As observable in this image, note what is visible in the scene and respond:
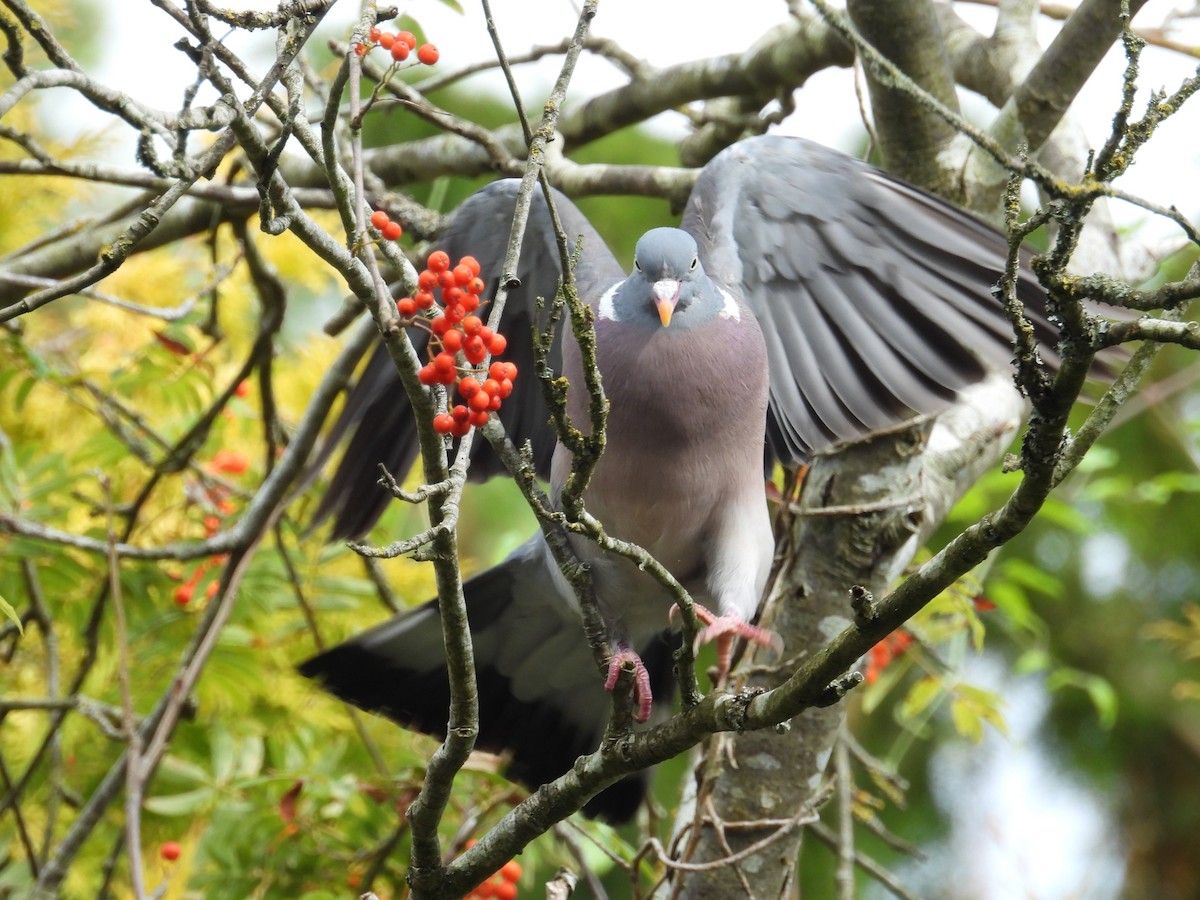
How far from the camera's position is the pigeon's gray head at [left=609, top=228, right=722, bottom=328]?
2660 millimetres

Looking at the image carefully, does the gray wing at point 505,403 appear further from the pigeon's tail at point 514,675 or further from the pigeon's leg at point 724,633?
the pigeon's leg at point 724,633

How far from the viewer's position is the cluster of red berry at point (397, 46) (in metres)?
1.75

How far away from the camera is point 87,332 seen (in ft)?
15.6

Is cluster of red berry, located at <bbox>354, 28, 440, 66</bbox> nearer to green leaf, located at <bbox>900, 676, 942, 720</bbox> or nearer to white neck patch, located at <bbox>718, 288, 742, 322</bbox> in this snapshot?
white neck patch, located at <bbox>718, 288, 742, 322</bbox>

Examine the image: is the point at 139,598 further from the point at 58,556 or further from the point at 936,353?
the point at 936,353

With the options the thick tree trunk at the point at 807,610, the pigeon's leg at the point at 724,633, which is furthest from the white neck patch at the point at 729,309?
the pigeon's leg at the point at 724,633

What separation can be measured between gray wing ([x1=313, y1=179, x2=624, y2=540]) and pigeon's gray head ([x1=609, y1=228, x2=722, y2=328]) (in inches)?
10.0

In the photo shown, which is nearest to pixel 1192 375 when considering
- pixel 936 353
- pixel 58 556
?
Answer: pixel 936 353

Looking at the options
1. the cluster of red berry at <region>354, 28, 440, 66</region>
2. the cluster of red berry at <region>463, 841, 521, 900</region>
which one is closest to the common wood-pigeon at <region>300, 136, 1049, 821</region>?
the cluster of red berry at <region>463, 841, 521, 900</region>

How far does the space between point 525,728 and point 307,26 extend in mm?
1865

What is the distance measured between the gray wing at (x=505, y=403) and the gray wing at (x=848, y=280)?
373 mm

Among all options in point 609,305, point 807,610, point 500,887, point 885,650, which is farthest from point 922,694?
point 609,305

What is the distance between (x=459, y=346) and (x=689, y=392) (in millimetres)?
1015

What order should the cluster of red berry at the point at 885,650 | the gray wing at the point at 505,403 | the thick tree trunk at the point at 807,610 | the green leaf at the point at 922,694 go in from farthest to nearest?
1. the green leaf at the point at 922,694
2. the cluster of red berry at the point at 885,650
3. the gray wing at the point at 505,403
4. the thick tree trunk at the point at 807,610
